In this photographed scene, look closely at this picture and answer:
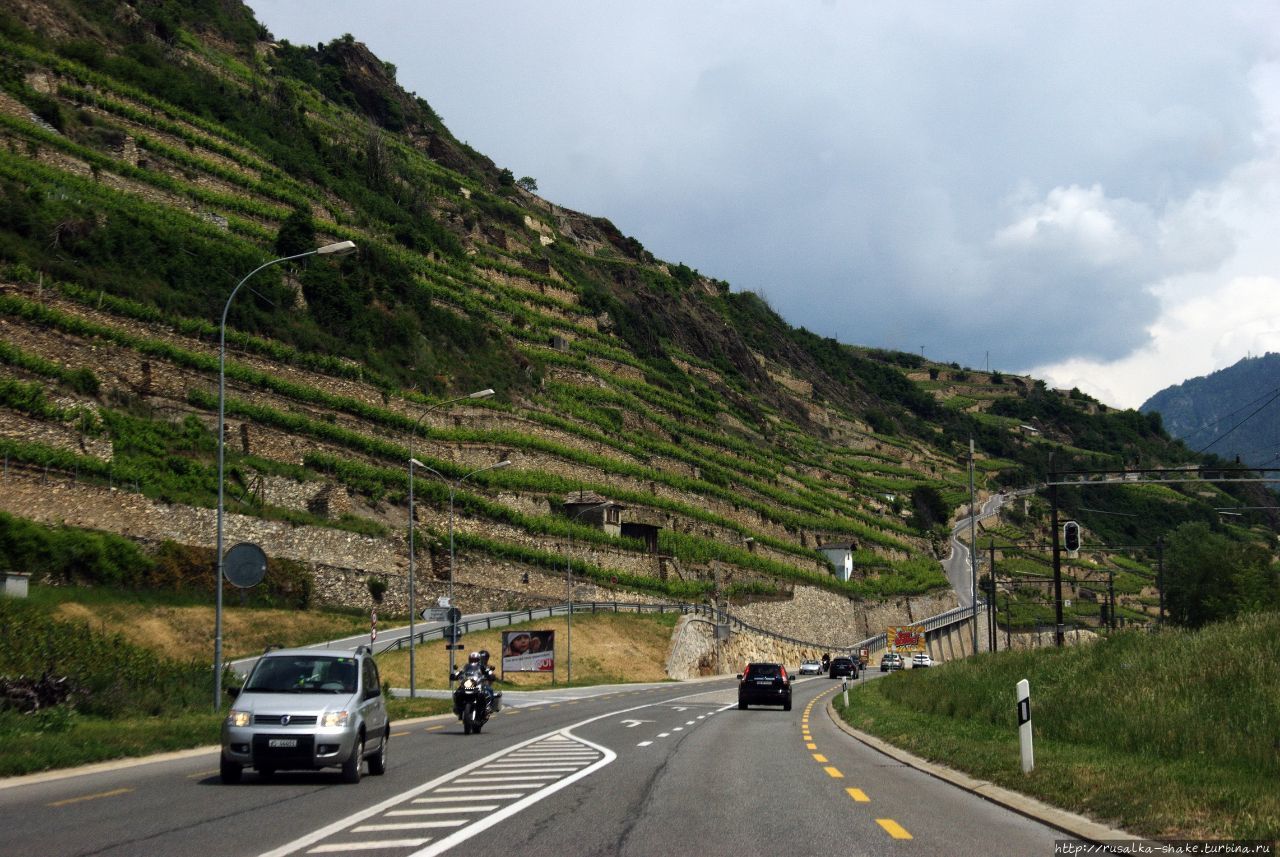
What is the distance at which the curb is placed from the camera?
1067cm

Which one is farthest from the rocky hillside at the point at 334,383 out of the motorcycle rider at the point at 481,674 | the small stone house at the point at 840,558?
the motorcycle rider at the point at 481,674

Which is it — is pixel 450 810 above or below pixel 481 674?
below

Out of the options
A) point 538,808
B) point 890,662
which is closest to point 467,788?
point 538,808

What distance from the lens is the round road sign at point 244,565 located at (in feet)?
85.0

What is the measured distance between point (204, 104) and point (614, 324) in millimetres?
56170

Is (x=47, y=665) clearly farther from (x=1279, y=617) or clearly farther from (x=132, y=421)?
(x=132, y=421)

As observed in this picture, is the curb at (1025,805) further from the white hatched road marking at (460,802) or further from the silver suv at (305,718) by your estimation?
the silver suv at (305,718)

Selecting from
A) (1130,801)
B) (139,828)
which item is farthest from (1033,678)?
(139,828)

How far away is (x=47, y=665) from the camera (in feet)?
78.8

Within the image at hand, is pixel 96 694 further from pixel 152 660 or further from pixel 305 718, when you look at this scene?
pixel 305 718

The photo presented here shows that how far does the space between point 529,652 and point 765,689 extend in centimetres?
2124

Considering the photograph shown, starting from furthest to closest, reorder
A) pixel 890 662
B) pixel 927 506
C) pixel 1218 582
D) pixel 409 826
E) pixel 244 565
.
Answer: pixel 927 506, pixel 1218 582, pixel 890 662, pixel 244 565, pixel 409 826

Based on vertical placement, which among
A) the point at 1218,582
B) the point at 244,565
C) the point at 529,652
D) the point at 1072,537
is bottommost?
the point at 529,652

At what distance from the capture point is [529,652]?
190 ft
